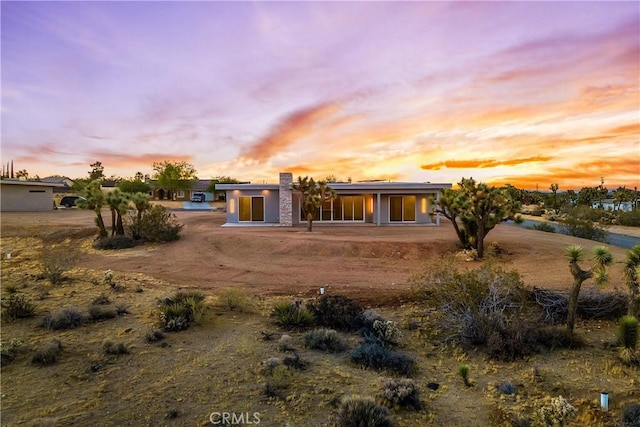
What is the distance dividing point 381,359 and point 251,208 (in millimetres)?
22353

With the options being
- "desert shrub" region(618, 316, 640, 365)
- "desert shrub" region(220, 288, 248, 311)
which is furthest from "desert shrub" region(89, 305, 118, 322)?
"desert shrub" region(618, 316, 640, 365)

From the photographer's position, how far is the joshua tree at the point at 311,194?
22.8m

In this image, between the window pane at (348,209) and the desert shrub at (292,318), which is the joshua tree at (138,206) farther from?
the desert shrub at (292,318)

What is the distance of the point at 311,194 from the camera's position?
23.3 m

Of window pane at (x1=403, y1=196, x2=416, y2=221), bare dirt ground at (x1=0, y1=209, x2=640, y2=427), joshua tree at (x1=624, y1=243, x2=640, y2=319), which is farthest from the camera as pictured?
window pane at (x1=403, y1=196, x2=416, y2=221)

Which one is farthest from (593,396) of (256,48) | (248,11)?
(256,48)

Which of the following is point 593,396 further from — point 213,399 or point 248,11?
point 248,11

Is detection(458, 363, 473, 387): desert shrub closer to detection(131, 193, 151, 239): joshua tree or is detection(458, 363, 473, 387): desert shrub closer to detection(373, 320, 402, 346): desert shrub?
detection(373, 320, 402, 346): desert shrub

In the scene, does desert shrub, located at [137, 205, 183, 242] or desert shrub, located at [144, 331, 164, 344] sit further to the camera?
desert shrub, located at [137, 205, 183, 242]

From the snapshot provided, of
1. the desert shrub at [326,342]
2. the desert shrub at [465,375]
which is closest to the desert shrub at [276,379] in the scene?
the desert shrub at [326,342]

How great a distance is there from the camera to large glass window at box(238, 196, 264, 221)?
2748 centimetres

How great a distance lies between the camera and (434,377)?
235 inches

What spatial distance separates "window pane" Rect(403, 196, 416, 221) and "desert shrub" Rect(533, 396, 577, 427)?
76.0 ft

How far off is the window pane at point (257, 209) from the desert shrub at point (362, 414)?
2362 centimetres
